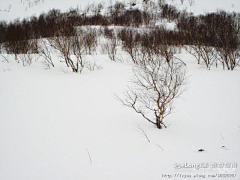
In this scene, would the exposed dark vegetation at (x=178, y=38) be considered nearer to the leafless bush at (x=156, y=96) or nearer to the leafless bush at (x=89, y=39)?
the leafless bush at (x=89, y=39)

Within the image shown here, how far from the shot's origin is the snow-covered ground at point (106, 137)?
125 inches

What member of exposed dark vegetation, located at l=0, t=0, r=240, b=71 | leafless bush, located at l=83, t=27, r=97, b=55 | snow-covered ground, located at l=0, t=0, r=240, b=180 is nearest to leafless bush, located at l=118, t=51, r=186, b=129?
snow-covered ground, located at l=0, t=0, r=240, b=180

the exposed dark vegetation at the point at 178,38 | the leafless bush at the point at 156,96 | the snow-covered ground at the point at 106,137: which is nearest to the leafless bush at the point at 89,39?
the exposed dark vegetation at the point at 178,38

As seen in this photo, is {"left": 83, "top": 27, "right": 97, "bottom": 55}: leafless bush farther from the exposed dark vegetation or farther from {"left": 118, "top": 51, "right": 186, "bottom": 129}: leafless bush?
{"left": 118, "top": 51, "right": 186, "bottom": 129}: leafless bush

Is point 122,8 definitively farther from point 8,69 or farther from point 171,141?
point 171,141

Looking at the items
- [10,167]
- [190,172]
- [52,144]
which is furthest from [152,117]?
[10,167]

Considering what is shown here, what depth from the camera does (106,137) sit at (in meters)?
4.59

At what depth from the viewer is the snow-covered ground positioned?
3.17 metres

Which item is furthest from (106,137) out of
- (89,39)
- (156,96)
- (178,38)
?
(178,38)

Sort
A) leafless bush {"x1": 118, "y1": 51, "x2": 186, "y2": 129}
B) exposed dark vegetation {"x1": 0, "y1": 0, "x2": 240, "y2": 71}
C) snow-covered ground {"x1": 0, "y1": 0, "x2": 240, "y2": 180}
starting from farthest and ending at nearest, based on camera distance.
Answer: exposed dark vegetation {"x1": 0, "y1": 0, "x2": 240, "y2": 71} < leafless bush {"x1": 118, "y1": 51, "x2": 186, "y2": 129} < snow-covered ground {"x1": 0, "y1": 0, "x2": 240, "y2": 180}

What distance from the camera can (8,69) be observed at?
498 inches

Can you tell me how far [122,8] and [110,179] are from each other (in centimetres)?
4756

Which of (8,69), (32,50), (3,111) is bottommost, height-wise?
(3,111)

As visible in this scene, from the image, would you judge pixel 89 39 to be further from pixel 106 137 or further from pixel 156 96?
pixel 106 137
